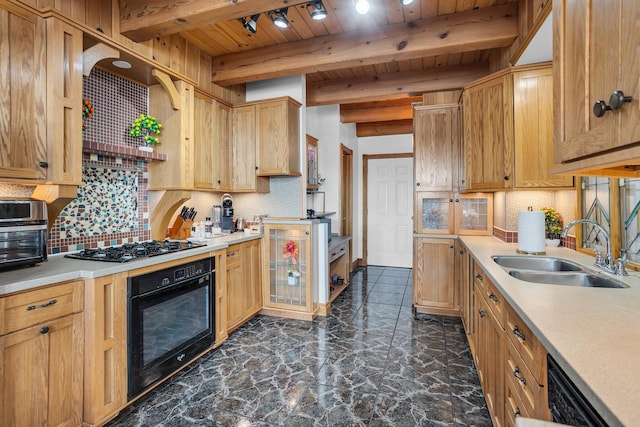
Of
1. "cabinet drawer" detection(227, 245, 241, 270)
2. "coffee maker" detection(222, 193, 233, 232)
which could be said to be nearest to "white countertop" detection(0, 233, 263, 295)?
"cabinet drawer" detection(227, 245, 241, 270)

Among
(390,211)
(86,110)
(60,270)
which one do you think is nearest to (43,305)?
(60,270)

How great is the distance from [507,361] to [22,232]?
2.53 meters

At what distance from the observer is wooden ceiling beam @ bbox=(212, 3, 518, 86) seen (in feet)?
8.68

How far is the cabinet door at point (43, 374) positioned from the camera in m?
1.49

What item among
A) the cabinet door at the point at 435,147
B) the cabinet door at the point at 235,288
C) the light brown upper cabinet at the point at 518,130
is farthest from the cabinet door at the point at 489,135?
the cabinet door at the point at 235,288

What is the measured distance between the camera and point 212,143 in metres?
3.41

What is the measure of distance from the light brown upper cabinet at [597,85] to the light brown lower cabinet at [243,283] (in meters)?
2.65

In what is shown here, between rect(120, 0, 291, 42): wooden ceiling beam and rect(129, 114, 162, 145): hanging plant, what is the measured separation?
0.63m

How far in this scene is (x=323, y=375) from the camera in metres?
2.39

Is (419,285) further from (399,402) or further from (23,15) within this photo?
(23,15)

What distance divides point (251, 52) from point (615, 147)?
11.0 feet

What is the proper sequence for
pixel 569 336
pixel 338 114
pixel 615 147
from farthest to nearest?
pixel 338 114, pixel 569 336, pixel 615 147

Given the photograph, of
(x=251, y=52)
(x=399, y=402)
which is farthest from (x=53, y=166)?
(x=399, y=402)

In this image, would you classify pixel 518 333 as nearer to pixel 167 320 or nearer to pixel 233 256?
pixel 167 320
